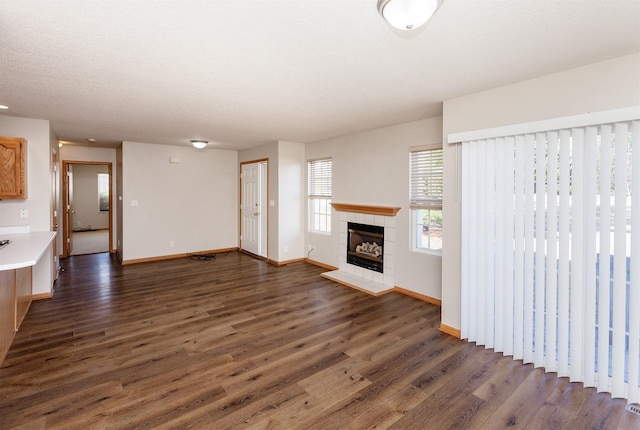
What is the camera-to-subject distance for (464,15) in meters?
1.71

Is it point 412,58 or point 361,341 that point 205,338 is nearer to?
point 361,341

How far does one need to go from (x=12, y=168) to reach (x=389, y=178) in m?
4.75

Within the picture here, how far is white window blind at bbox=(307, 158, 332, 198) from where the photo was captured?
228 inches

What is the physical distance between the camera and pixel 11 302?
2.97 meters

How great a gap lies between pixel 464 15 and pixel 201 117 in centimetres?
324

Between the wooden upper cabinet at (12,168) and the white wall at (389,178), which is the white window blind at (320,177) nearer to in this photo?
the white wall at (389,178)

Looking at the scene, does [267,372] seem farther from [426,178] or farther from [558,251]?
[426,178]

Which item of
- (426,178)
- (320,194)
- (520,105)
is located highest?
(520,105)

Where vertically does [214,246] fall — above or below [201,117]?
below

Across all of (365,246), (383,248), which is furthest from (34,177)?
(383,248)

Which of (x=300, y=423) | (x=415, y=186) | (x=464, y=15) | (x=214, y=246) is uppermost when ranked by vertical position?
(x=464, y=15)

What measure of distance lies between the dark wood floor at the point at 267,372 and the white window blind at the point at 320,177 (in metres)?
2.41

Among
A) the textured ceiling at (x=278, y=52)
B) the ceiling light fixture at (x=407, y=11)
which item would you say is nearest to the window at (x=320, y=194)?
the textured ceiling at (x=278, y=52)

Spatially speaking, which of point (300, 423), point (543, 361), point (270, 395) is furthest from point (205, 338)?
point (543, 361)
